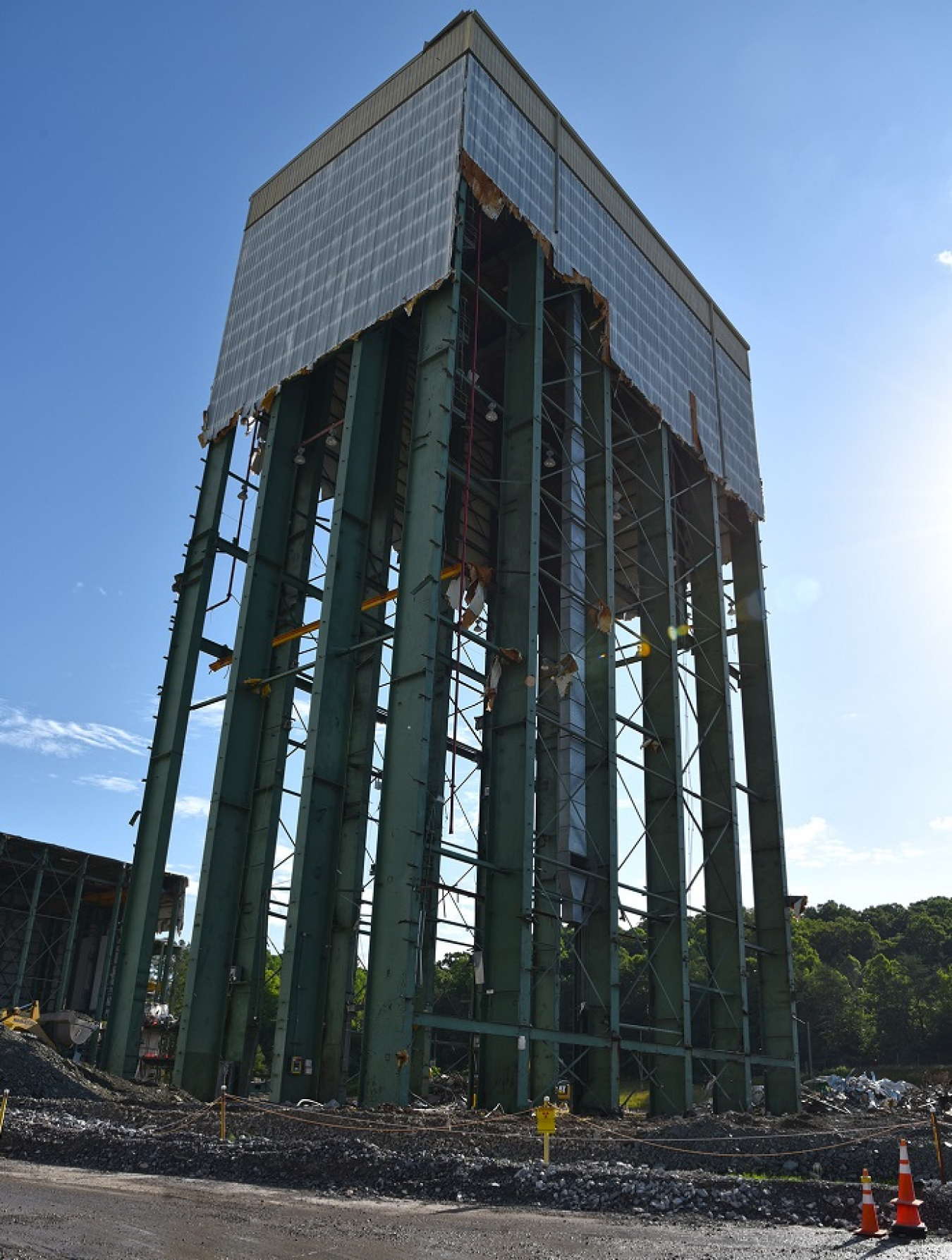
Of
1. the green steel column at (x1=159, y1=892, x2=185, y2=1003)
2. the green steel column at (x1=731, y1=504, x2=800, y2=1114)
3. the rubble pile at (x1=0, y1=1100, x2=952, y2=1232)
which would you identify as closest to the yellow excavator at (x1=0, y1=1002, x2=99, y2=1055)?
the green steel column at (x1=159, y1=892, x2=185, y2=1003)

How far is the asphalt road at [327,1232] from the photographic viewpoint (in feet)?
26.1

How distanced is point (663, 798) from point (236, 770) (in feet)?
39.5

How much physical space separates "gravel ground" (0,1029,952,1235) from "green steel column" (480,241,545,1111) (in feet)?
5.89

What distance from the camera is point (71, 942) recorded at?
49.4 m

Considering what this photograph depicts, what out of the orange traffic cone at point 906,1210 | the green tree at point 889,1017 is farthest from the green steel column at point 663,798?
the green tree at point 889,1017

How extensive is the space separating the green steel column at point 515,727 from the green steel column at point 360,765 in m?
3.59

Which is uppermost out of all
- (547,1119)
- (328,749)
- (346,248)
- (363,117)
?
(363,117)

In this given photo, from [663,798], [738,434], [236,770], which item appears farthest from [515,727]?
[738,434]

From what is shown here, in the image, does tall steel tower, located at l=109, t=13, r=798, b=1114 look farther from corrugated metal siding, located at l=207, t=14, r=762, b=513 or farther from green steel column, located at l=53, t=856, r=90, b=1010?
green steel column, located at l=53, t=856, r=90, b=1010

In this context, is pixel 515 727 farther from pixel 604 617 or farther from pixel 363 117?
pixel 363 117

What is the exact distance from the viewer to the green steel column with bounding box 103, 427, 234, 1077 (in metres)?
25.9

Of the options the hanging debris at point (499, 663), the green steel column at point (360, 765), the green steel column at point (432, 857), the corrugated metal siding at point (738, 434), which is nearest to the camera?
the green steel column at point (432, 857)

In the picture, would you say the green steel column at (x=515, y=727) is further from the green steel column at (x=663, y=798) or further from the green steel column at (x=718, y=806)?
the green steel column at (x=718, y=806)

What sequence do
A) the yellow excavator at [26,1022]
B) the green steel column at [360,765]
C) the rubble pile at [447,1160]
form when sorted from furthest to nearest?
the yellow excavator at [26,1022] → the green steel column at [360,765] → the rubble pile at [447,1160]
